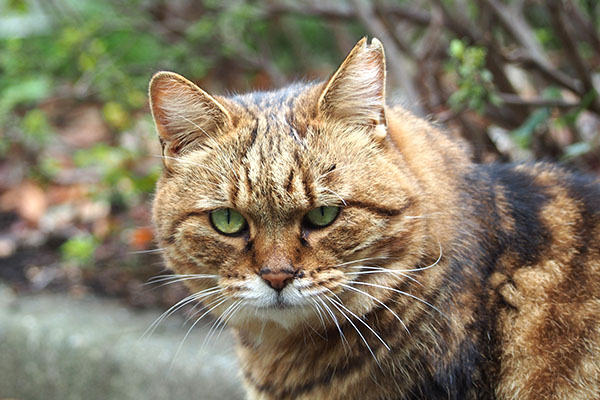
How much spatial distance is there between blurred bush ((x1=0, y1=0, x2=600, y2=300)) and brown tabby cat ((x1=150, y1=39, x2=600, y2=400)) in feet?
2.87

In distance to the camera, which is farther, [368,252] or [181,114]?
[181,114]

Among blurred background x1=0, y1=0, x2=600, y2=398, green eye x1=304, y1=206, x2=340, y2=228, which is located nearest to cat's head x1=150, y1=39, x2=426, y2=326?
green eye x1=304, y1=206, x2=340, y2=228

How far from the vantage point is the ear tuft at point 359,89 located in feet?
6.05

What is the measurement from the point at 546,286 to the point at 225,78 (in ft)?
11.5

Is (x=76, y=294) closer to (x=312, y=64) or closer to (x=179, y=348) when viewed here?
(x=179, y=348)

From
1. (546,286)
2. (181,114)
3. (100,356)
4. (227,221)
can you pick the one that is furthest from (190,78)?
(546,286)

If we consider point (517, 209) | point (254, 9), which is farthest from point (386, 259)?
point (254, 9)

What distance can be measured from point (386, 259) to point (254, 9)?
252 cm

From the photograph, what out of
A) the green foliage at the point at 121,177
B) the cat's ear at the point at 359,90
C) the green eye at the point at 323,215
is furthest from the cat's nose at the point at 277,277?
the green foliage at the point at 121,177

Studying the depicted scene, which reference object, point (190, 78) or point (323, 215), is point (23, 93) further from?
point (323, 215)

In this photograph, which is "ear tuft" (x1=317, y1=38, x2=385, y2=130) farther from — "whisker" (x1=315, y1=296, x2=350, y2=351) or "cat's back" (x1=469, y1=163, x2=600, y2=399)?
"whisker" (x1=315, y1=296, x2=350, y2=351)

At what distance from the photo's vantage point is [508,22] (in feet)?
10.4

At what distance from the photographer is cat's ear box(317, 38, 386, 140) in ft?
6.05

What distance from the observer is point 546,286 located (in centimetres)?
190
